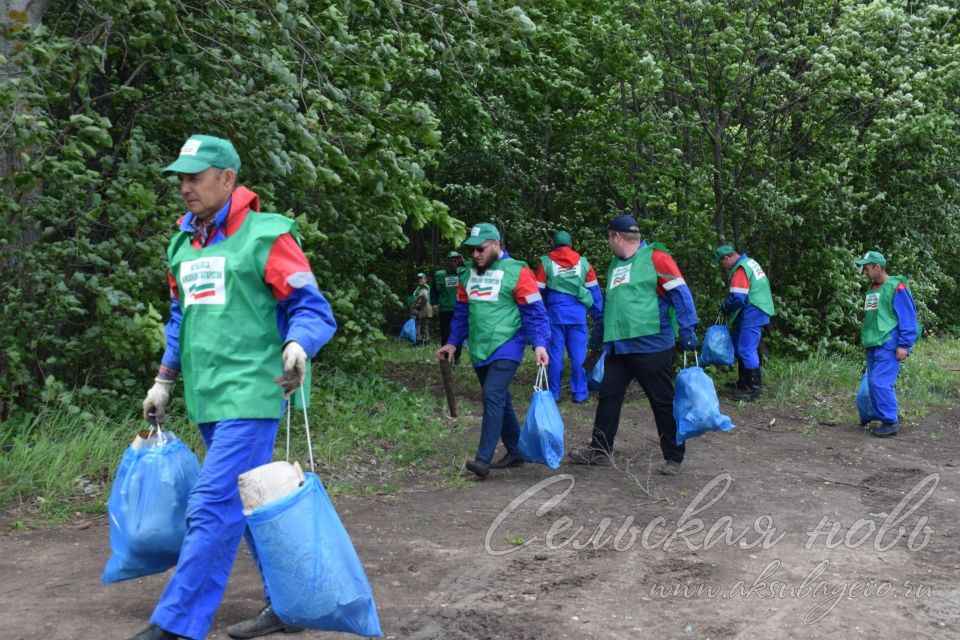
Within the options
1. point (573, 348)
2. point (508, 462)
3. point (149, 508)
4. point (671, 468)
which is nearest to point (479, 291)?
point (508, 462)

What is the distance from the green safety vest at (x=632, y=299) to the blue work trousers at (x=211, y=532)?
4380 millimetres

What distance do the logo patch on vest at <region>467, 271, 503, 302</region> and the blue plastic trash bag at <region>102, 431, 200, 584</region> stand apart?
3.81 metres

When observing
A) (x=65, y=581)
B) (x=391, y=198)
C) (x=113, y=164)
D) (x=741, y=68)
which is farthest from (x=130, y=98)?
(x=741, y=68)

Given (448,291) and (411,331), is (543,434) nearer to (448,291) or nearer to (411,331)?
(448,291)

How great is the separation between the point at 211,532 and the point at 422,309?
16493mm

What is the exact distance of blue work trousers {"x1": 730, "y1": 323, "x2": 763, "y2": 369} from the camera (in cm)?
1213

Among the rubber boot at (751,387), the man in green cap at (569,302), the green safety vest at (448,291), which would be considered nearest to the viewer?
the man in green cap at (569,302)

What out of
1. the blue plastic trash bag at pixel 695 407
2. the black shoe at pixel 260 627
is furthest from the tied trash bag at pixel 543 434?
the black shoe at pixel 260 627

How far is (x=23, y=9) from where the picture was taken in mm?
7180

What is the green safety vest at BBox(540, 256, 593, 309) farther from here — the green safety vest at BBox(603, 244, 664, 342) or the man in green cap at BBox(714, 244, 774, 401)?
the green safety vest at BBox(603, 244, 664, 342)

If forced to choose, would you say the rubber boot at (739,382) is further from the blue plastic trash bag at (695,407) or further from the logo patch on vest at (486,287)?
the logo patch on vest at (486,287)

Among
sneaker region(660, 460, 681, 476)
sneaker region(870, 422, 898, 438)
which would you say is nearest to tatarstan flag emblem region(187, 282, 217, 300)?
sneaker region(660, 460, 681, 476)

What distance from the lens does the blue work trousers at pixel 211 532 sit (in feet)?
12.5

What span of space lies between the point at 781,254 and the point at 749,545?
844 cm
